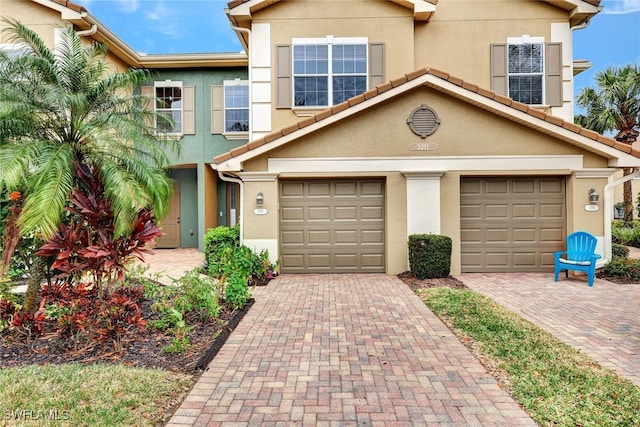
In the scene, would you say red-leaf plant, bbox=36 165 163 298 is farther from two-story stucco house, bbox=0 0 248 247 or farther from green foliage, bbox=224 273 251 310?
two-story stucco house, bbox=0 0 248 247

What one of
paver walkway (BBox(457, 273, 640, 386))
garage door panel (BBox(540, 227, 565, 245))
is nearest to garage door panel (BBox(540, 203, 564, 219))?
garage door panel (BBox(540, 227, 565, 245))

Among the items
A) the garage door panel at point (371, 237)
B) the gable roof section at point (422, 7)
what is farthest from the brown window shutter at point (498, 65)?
the garage door panel at point (371, 237)

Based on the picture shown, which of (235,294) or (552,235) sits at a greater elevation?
(552,235)

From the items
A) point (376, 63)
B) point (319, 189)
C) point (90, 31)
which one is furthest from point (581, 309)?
point (90, 31)

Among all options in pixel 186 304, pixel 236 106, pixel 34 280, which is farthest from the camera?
pixel 236 106

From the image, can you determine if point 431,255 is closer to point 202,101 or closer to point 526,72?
point 526,72

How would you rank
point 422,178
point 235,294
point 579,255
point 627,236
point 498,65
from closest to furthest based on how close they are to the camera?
1. point 235,294
2. point 579,255
3. point 422,178
4. point 498,65
5. point 627,236

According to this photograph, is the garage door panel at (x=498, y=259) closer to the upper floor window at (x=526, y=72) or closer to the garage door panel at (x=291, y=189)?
the upper floor window at (x=526, y=72)

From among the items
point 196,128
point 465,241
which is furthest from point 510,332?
point 196,128

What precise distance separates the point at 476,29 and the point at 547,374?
1052cm

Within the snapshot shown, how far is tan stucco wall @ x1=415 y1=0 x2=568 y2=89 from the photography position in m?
11.4

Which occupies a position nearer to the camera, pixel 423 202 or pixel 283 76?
A: pixel 423 202

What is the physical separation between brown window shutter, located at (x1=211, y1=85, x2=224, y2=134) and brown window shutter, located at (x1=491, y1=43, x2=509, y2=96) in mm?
9110

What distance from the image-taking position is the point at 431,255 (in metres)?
8.94
